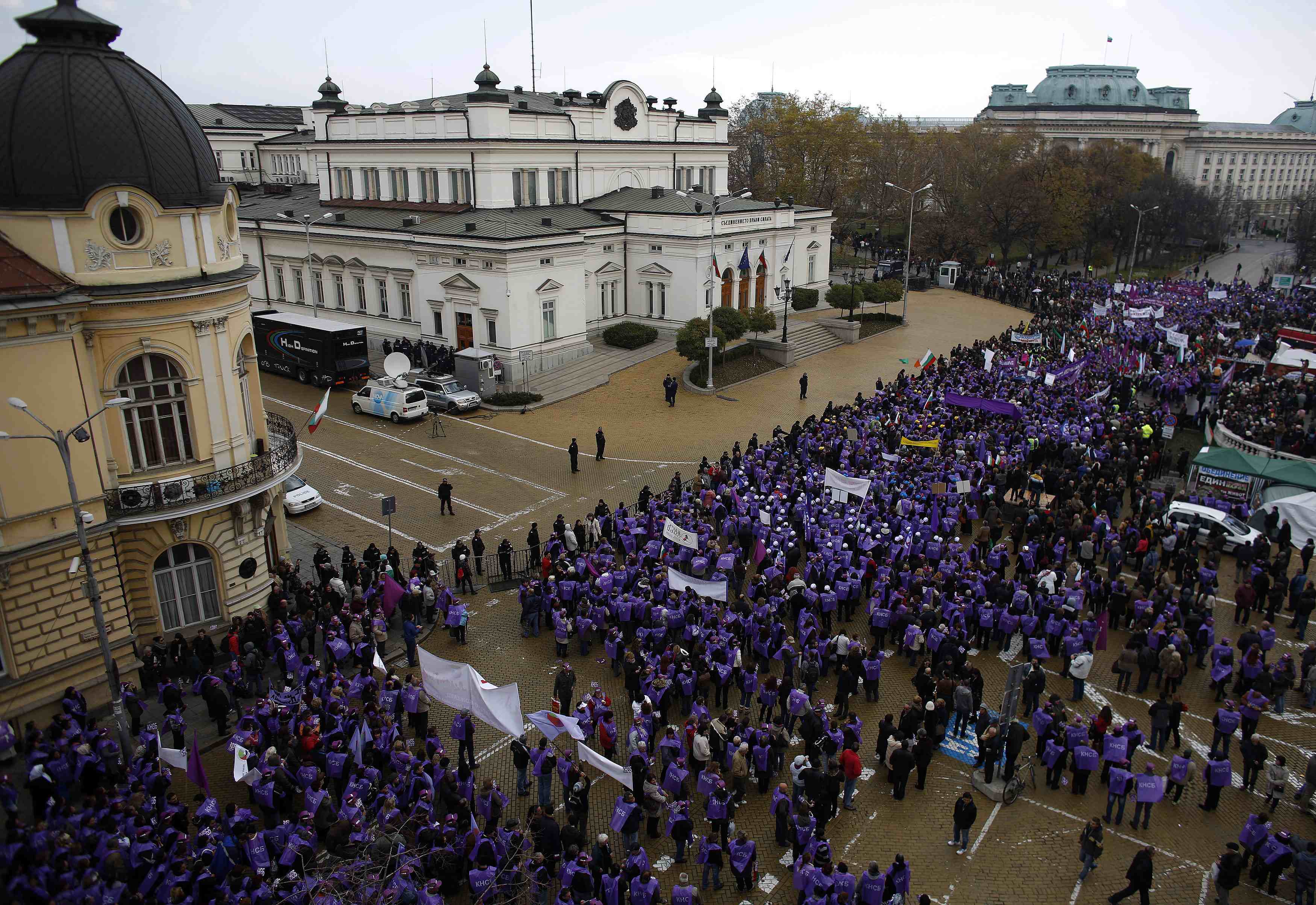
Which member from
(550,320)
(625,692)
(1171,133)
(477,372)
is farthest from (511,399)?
(1171,133)

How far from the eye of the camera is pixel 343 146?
174 ft

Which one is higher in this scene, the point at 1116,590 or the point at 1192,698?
the point at 1116,590

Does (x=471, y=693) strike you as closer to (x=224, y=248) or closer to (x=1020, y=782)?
(x=1020, y=782)

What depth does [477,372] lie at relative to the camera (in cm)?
3959

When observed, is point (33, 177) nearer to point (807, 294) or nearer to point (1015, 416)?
point (1015, 416)

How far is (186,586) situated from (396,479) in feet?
37.3

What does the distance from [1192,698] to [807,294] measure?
39452 millimetres

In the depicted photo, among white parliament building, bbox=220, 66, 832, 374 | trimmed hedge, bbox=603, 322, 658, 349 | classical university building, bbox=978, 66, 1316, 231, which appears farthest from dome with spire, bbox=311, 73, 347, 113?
classical university building, bbox=978, 66, 1316, 231

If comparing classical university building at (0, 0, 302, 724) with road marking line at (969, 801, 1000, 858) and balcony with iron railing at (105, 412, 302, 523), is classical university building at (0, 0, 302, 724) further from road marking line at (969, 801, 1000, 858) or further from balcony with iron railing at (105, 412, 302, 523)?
road marking line at (969, 801, 1000, 858)

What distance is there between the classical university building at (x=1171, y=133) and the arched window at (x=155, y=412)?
11303 cm

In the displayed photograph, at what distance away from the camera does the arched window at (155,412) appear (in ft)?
63.0

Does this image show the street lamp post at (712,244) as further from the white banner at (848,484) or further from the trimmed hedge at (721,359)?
the white banner at (848,484)

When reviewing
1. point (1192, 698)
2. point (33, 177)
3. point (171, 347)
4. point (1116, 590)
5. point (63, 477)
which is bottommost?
point (1192, 698)

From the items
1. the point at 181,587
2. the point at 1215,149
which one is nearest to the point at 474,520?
the point at 181,587
